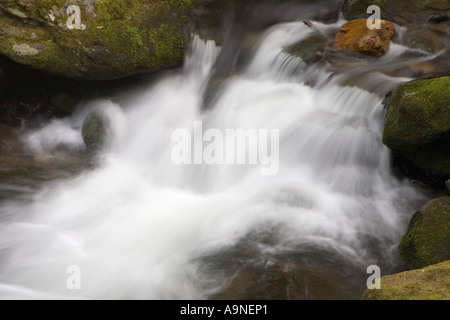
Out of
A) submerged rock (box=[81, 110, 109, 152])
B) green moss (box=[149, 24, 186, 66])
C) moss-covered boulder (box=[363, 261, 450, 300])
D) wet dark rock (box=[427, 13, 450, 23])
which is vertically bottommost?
moss-covered boulder (box=[363, 261, 450, 300])

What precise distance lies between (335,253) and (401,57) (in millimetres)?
4196

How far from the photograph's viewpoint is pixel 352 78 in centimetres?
666

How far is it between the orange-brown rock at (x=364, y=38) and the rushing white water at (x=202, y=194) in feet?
0.91

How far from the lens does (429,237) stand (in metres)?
4.11

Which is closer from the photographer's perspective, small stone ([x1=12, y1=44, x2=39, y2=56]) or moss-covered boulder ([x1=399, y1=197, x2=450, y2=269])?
moss-covered boulder ([x1=399, y1=197, x2=450, y2=269])

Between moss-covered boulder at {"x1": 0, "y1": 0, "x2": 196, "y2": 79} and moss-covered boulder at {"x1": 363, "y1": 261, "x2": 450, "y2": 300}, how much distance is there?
215 inches

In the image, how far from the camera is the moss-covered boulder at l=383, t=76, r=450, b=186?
4.77m

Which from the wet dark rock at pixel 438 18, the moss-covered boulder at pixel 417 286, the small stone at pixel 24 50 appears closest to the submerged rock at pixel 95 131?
the small stone at pixel 24 50

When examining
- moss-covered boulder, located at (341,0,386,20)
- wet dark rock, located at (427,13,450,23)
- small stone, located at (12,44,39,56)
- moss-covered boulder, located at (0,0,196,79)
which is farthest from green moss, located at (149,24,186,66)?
wet dark rock, located at (427,13,450,23)

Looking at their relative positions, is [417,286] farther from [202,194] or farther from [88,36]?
[88,36]

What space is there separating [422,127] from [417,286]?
2.34 m

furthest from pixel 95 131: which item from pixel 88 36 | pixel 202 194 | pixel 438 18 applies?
pixel 438 18

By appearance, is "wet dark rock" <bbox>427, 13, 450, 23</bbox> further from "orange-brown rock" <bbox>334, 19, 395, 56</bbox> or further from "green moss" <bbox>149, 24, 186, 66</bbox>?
"green moss" <bbox>149, 24, 186, 66</bbox>
